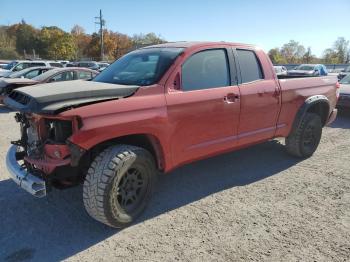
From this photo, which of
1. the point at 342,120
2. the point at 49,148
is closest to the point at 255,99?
the point at 49,148

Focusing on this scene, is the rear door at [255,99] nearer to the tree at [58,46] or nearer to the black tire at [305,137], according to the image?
the black tire at [305,137]

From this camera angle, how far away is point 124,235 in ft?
11.3

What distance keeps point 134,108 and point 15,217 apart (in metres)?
1.80

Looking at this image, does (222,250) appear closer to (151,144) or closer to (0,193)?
(151,144)

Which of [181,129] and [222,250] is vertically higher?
[181,129]

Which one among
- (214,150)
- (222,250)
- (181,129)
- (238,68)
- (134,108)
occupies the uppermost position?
(238,68)

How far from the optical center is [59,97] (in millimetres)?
3156

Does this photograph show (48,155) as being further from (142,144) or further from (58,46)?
(58,46)

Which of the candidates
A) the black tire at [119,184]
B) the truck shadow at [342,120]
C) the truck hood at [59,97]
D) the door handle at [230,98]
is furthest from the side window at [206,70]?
the truck shadow at [342,120]

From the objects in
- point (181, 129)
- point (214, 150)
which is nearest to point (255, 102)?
point (214, 150)

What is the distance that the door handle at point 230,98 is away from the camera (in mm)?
4293

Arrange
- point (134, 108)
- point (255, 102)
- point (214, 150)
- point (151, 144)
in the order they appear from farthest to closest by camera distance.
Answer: point (255, 102)
point (214, 150)
point (151, 144)
point (134, 108)

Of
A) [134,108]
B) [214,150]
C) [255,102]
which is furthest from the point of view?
[255,102]

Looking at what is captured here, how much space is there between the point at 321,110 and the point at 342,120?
439cm
